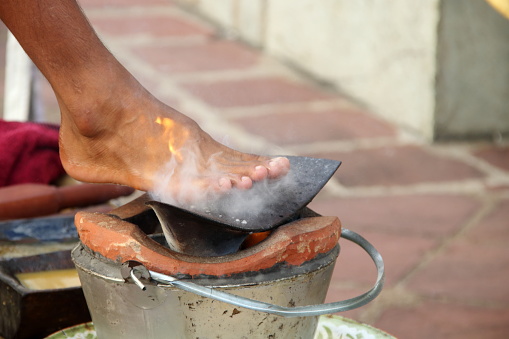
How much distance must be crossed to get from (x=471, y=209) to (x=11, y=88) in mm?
1737

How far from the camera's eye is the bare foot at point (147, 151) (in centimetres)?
140

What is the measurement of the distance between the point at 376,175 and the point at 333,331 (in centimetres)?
158

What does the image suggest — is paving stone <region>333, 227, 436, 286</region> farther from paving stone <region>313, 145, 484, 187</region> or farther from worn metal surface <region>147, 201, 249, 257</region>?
worn metal surface <region>147, 201, 249, 257</region>

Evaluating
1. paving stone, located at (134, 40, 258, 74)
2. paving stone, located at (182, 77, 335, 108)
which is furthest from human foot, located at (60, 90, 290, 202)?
paving stone, located at (134, 40, 258, 74)

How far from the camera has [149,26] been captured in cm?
506

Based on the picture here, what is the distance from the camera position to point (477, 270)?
2.39 metres

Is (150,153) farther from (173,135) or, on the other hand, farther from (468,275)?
(468,275)

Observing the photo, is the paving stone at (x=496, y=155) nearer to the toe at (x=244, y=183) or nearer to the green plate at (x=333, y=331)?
the green plate at (x=333, y=331)

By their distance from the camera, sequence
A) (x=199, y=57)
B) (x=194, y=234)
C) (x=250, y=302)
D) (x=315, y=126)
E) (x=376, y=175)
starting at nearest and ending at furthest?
(x=250, y=302) → (x=194, y=234) → (x=376, y=175) → (x=315, y=126) → (x=199, y=57)

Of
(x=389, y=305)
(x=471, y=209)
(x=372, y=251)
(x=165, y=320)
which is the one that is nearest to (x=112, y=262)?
(x=165, y=320)

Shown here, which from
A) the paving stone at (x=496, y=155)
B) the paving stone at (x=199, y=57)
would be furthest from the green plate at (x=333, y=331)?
the paving stone at (x=199, y=57)

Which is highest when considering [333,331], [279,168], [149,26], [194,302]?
[279,168]

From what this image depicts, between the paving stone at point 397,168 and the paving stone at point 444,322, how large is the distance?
860 millimetres

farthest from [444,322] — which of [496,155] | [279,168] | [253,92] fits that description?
[253,92]
